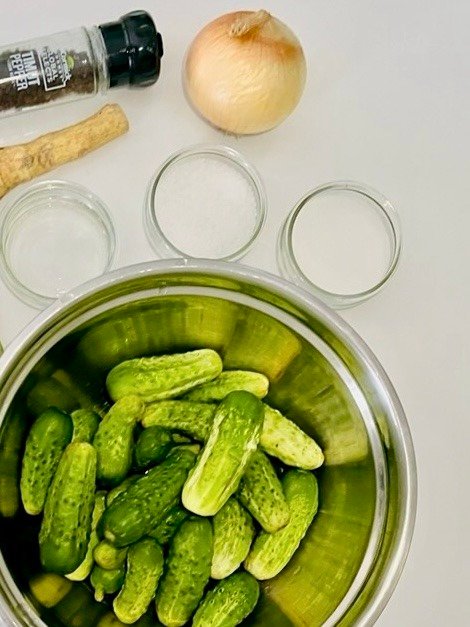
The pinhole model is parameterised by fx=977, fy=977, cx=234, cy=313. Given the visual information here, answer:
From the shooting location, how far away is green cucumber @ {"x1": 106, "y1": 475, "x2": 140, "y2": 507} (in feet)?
2.85

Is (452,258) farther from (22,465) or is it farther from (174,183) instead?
(22,465)

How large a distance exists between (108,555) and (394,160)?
0.52 m

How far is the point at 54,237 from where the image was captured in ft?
3.43

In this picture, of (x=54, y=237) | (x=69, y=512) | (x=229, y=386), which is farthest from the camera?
(x=54, y=237)

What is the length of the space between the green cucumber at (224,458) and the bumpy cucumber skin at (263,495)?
0.04 meters

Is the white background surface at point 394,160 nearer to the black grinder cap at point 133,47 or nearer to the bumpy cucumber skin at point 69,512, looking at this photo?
the black grinder cap at point 133,47

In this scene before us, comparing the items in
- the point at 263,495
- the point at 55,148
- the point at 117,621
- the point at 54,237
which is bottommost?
the point at 117,621

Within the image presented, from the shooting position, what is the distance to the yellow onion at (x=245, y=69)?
37.6 inches

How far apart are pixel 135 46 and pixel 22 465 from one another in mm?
426

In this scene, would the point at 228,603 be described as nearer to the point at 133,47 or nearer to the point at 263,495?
the point at 263,495

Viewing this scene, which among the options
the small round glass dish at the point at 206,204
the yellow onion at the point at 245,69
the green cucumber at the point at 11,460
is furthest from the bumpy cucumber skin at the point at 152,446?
the yellow onion at the point at 245,69

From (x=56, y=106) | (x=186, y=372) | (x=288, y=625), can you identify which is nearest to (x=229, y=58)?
(x=56, y=106)

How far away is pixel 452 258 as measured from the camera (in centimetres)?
108

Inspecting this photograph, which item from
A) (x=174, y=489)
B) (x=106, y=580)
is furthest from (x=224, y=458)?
(x=106, y=580)
